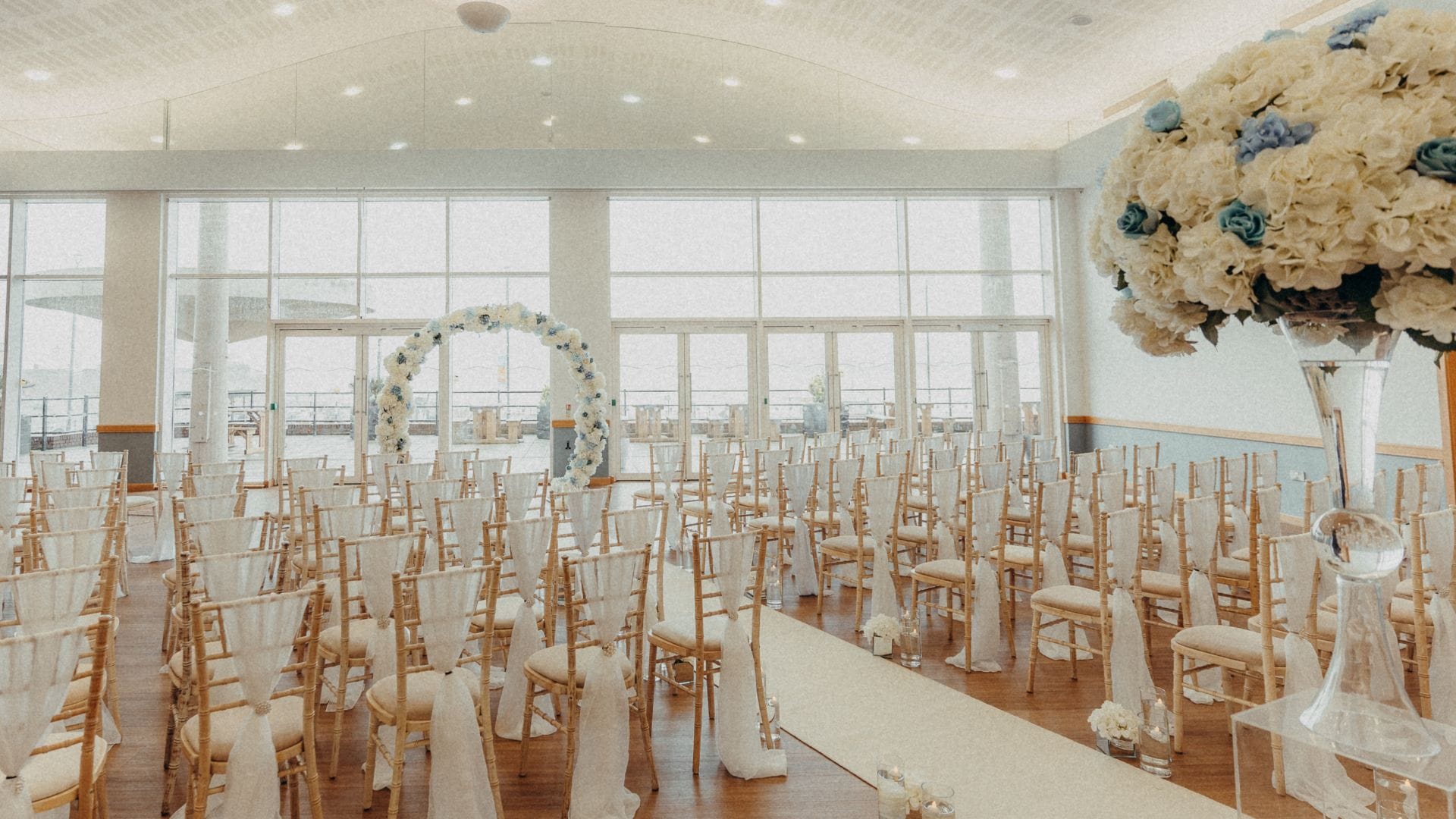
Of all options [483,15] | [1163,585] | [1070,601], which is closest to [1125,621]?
[1070,601]

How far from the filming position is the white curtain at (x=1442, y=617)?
3131mm

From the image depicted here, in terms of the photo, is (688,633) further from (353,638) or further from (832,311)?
(832,311)

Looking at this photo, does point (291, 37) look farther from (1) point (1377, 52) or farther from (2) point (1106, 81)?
(1) point (1377, 52)

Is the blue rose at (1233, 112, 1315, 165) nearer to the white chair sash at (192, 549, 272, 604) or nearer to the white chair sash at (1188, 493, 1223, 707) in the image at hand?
the white chair sash at (1188, 493, 1223, 707)

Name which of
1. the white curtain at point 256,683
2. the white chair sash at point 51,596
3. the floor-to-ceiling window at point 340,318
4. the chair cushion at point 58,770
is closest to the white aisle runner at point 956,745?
the white curtain at point 256,683

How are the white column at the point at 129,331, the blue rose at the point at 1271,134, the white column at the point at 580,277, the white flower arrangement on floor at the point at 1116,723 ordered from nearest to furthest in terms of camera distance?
the blue rose at the point at 1271,134
the white flower arrangement on floor at the point at 1116,723
the white column at the point at 129,331
the white column at the point at 580,277

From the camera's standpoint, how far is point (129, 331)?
1038cm

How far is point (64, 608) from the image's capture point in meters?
2.77

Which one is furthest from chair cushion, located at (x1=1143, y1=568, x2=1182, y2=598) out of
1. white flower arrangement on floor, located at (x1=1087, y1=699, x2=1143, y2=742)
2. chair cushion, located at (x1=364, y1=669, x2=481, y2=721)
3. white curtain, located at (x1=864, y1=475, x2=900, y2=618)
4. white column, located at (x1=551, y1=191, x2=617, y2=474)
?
white column, located at (x1=551, y1=191, x2=617, y2=474)

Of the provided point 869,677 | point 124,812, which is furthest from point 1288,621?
point 124,812

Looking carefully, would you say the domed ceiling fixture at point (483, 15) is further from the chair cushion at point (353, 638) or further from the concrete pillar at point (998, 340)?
the chair cushion at point (353, 638)

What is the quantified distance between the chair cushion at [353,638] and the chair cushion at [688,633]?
1114 mm

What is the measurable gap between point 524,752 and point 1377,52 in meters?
3.20

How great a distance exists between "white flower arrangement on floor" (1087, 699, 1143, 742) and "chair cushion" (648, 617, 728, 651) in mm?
1571
